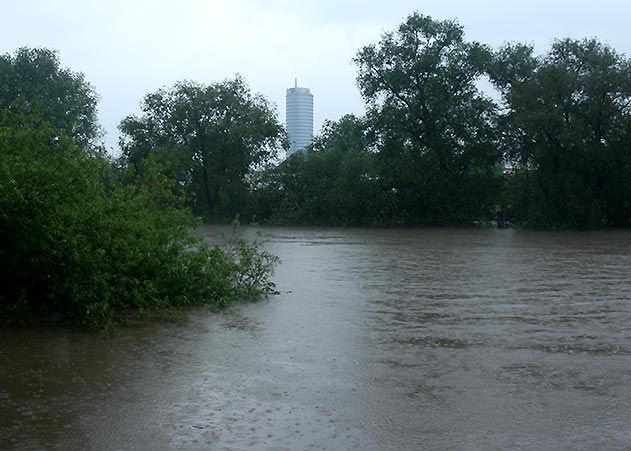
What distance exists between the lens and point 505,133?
1725 inches

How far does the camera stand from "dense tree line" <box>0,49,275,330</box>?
934 centimetres

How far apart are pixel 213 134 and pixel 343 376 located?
149 ft

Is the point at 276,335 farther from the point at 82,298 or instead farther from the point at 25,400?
the point at 25,400

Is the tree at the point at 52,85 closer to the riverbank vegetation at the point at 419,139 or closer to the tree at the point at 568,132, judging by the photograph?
the riverbank vegetation at the point at 419,139

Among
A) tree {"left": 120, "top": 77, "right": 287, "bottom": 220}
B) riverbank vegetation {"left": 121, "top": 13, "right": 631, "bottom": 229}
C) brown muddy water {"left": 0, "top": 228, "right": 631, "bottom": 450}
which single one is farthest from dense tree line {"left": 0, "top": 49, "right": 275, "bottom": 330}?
tree {"left": 120, "top": 77, "right": 287, "bottom": 220}

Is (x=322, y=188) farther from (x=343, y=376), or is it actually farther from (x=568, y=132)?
(x=343, y=376)

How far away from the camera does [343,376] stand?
7.43 meters

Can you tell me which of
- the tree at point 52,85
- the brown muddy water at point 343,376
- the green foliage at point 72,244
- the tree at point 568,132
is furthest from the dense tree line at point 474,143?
the green foliage at point 72,244

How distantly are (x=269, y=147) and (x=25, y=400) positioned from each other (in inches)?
1871


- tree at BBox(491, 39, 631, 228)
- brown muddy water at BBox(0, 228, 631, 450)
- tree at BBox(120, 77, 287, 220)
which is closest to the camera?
brown muddy water at BBox(0, 228, 631, 450)

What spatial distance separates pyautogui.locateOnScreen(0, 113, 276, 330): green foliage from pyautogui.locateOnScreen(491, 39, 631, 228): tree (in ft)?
103

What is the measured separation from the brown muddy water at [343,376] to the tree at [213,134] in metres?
39.4

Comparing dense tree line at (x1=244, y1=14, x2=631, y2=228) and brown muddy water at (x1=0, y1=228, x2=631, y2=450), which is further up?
dense tree line at (x1=244, y1=14, x2=631, y2=228)

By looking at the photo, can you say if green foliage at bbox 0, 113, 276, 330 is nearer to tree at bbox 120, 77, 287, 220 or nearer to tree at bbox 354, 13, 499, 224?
tree at bbox 354, 13, 499, 224
